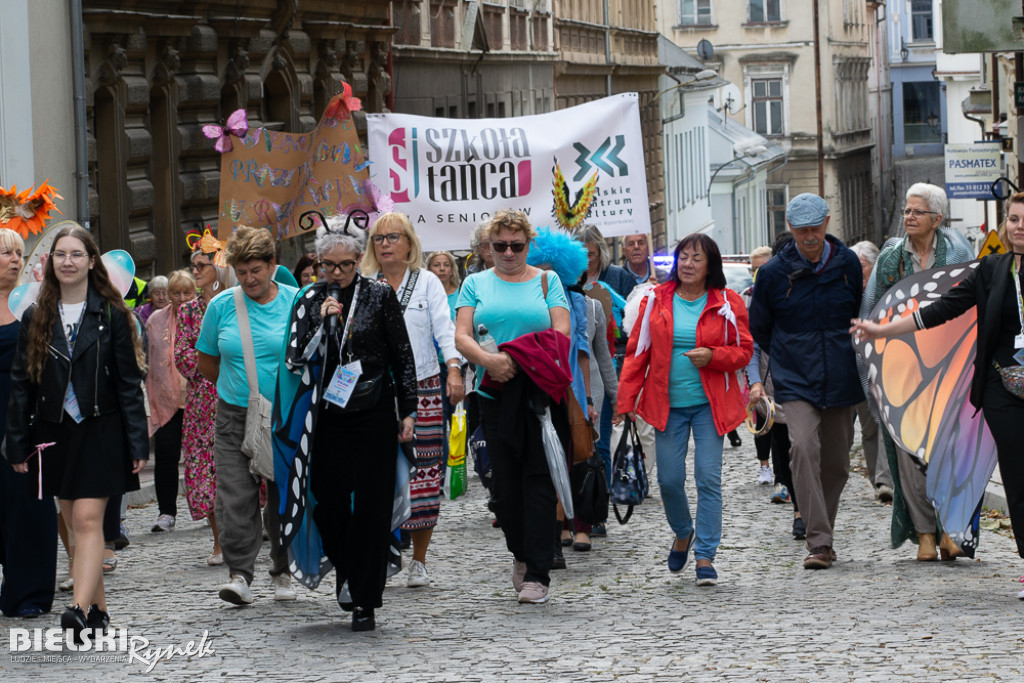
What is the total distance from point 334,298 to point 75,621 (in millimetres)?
1788

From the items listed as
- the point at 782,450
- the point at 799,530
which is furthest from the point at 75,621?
the point at 782,450

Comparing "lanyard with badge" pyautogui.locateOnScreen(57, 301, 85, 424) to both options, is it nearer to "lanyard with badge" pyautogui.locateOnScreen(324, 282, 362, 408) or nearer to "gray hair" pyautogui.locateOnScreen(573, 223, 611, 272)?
"lanyard with badge" pyautogui.locateOnScreen(324, 282, 362, 408)

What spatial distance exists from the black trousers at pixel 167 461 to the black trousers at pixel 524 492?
10.6ft

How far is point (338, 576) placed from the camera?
Result: 834 centimetres

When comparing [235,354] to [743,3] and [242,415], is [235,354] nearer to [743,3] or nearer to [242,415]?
[242,415]

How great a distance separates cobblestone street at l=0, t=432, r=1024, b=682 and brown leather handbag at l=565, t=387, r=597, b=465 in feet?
2.28

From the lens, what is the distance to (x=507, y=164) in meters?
15.7

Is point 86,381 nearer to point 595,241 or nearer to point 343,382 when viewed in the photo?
point 343,382

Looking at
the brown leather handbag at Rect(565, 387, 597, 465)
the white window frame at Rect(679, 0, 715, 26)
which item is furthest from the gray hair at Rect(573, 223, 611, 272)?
the white window frame at Rect(679, 0, 715, 26)

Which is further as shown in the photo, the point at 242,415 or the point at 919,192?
the point at 919,192

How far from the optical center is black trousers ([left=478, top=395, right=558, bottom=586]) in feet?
28.9

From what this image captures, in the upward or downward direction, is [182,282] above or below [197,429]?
above

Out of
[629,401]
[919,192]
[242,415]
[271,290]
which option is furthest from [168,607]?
[919,192]

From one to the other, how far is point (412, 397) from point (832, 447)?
8.85ft
